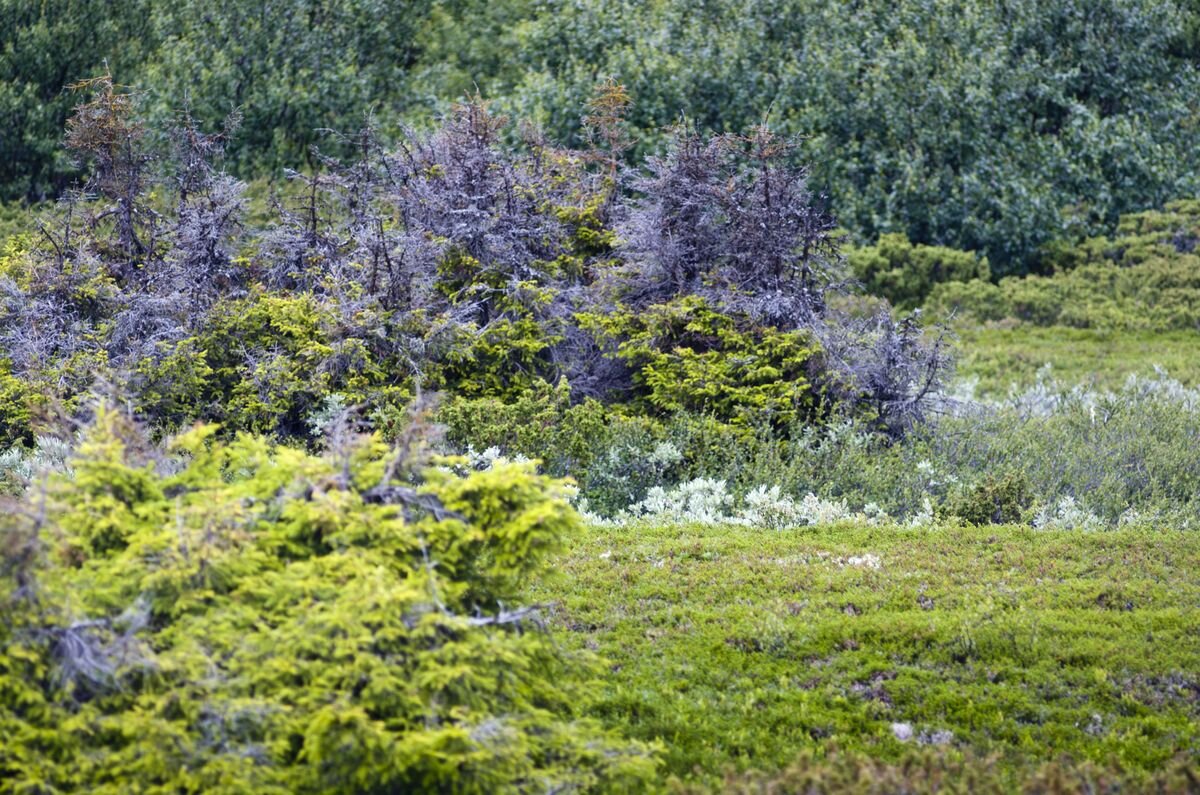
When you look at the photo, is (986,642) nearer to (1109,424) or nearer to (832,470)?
(832,470)

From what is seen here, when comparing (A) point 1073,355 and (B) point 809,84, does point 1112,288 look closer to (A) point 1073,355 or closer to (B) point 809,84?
(A) point 1073,355

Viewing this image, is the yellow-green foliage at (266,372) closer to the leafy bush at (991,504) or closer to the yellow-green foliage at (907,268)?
the leafy bush at (991,504)

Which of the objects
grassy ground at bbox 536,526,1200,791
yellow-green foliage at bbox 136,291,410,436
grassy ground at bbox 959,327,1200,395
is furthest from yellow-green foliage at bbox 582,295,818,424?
grassy ground at bbox 959,327,1200,395

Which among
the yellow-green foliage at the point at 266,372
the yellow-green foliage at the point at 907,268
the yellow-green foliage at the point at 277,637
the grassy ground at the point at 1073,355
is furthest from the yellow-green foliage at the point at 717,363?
the yellow-green foliage at the point at 907,268

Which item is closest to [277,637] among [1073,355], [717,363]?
[717,363]

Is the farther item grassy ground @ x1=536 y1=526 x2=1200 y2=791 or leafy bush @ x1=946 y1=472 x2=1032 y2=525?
leafy bush @ x1=946 y1=472 x2=1032 y2=525

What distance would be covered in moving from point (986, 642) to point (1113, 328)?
526 inches

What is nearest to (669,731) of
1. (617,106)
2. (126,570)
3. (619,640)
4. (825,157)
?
(619,640)

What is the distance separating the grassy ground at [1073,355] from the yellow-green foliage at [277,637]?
1190 centimetres

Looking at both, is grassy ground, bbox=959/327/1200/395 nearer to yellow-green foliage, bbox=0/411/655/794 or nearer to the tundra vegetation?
the tundra vegetation

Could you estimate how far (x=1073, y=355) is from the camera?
1705cm

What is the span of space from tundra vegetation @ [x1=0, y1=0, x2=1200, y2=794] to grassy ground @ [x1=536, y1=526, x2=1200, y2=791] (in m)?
0.03

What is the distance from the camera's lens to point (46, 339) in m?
10.8

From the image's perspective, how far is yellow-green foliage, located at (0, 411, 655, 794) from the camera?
3.81 metres
